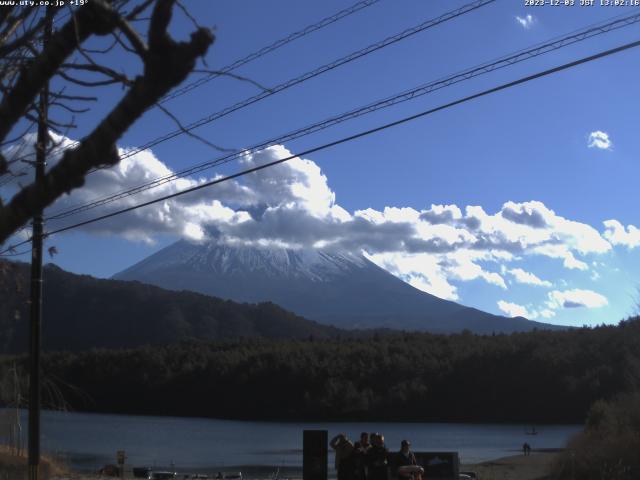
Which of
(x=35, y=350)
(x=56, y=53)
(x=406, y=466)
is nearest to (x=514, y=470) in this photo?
(x=406, y=466)

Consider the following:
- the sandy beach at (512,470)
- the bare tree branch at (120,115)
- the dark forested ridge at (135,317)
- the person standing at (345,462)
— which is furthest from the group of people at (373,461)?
the dark forested ridge at (135,317)

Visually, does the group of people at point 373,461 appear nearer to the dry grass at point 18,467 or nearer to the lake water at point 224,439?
the dry grass at point 18,467

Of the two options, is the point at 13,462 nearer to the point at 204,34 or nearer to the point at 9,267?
the point at 9,267

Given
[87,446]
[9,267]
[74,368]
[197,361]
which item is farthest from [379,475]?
[197,361]

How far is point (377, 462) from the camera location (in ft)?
44.2

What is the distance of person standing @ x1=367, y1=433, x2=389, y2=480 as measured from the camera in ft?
44.0

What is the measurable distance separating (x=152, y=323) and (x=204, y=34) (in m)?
157

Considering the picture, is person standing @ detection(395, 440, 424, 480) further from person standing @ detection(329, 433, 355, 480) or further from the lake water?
the lake water

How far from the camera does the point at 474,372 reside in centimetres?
10438

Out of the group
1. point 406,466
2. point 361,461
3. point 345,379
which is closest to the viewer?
point 406,466

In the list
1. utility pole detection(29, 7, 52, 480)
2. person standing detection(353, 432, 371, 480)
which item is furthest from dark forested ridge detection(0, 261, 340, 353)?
person standing detection(353, 432, 371, 480)

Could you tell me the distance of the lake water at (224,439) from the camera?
58656mm

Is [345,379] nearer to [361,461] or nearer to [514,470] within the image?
[514,470]

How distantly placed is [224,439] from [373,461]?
6593 cm
